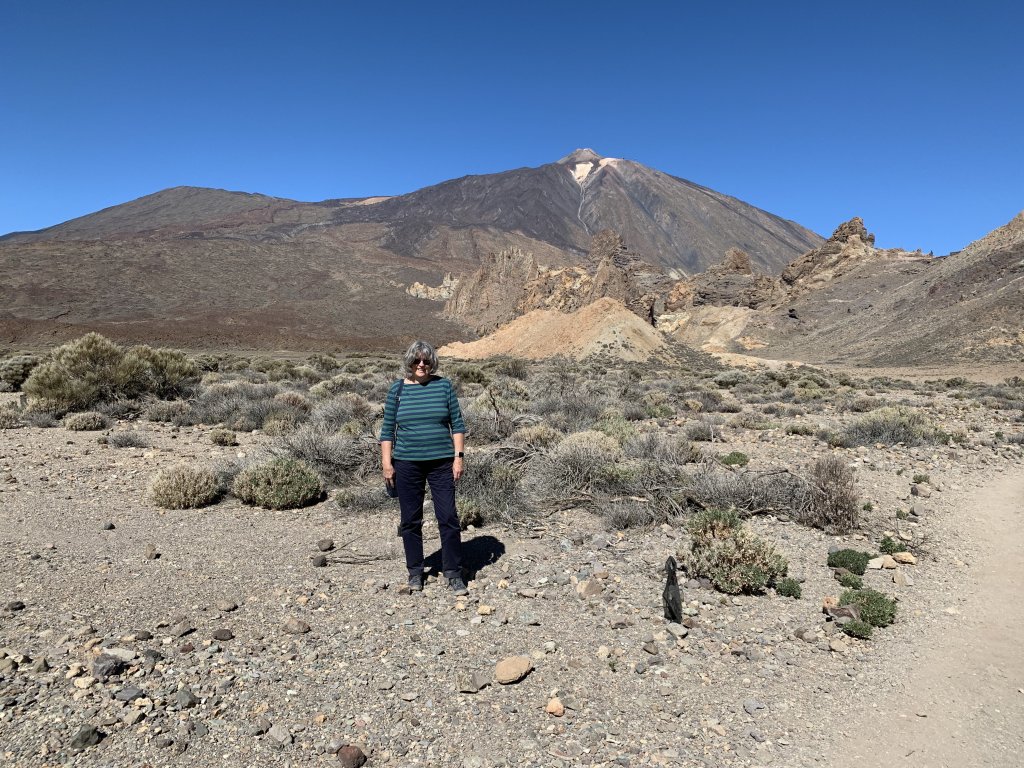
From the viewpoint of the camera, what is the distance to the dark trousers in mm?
4070

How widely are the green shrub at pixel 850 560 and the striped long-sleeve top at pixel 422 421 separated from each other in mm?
3231

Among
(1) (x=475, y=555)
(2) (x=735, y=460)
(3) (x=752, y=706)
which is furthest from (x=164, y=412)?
(3) (x=752, y=706)

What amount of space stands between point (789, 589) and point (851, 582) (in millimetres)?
550

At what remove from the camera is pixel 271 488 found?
19.7 feet

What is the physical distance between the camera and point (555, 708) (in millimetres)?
2824

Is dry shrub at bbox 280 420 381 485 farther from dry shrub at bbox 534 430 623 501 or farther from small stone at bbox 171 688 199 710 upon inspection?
small stone at bbox 171 688 199 710

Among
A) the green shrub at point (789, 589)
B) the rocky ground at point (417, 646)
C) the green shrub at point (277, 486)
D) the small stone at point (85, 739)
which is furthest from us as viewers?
the green shrub at point (277, 486)

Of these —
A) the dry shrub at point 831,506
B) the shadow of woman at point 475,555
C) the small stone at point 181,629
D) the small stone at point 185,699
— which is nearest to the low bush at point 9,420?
the small stone at point 181,629

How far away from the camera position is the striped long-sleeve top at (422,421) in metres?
4.02

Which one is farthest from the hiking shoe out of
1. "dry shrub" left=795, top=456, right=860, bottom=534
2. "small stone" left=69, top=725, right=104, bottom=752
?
"dry shrub" left=795, top=456, right=860, bottom=534

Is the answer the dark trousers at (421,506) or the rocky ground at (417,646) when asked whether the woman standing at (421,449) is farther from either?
the rocky ground at (417,646)

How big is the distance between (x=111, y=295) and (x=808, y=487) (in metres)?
87.8

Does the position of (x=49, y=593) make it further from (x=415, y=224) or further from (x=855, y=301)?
(x=415, y=224)

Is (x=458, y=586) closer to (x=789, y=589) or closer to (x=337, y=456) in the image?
(x=789, y=589)
